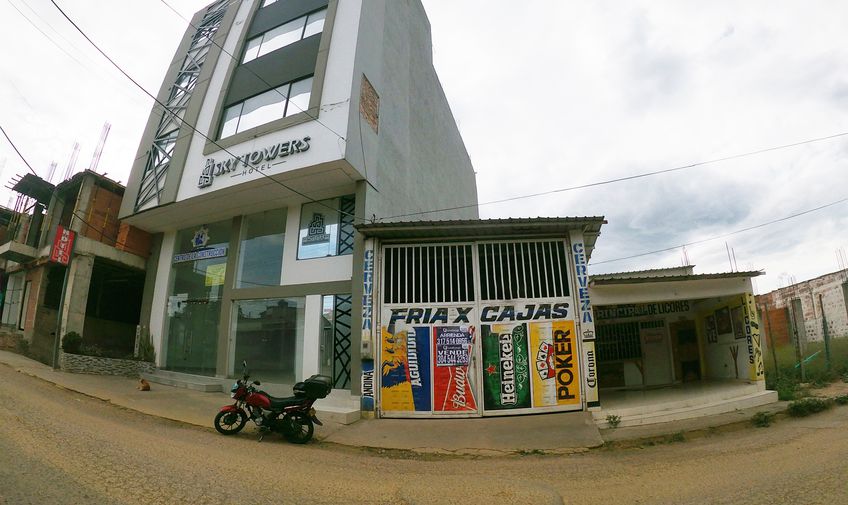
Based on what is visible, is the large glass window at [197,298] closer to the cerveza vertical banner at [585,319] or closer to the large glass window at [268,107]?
the large glass window at [268,107]

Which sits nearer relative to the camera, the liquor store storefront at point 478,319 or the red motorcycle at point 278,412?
the red motorcycle at point 278,412

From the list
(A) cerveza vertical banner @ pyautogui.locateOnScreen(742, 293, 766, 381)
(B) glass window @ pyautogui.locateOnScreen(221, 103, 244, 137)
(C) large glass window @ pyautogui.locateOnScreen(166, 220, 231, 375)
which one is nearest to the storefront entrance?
(A) cerveza vertical banner @ pyautogui.locateOnScreen(742, 293, 766, 381)

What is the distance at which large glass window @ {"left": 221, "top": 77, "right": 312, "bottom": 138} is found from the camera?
12.6 metres

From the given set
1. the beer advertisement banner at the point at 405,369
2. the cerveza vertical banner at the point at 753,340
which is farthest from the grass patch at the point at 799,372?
the beer advertisement banner at the point at 405,369

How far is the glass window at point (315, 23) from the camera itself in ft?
44.9

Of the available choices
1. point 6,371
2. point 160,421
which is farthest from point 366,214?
point 6,371

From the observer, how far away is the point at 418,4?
19.2 metres

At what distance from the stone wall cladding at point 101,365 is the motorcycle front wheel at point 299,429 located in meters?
9.75

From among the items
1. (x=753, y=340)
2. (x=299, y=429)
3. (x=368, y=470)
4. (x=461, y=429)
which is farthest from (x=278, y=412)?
(x=753, y=340)

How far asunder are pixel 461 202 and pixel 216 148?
15.3 metres

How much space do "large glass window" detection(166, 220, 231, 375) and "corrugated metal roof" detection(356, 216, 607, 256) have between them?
679 centimetres

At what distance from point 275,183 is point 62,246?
317 inches

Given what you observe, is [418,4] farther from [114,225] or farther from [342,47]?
[114,225]

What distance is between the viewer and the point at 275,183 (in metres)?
11.8
